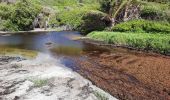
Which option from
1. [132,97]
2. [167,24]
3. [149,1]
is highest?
[149,1]

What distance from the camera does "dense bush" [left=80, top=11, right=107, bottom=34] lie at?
5364 cm

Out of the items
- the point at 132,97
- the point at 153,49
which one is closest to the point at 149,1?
the point at 153,49

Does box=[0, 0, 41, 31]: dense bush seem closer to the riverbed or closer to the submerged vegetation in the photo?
the submerged vegetation

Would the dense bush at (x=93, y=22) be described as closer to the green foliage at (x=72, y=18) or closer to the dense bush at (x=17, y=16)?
the green foliage at (x=72, y=18)

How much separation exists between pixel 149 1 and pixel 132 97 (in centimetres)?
3573

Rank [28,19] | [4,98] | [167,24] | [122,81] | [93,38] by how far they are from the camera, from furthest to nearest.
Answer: [28,19] < [93,38] < [167,24] < [122,81] < [4,98]

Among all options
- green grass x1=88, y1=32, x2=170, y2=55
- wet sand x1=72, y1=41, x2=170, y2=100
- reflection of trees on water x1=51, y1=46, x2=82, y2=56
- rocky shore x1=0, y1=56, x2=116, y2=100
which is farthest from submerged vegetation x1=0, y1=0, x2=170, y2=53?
rocky shore x1=0, y1=56, x2=116, y2=100

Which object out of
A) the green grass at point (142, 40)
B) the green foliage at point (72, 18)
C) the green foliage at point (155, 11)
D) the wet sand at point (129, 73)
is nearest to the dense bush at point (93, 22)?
the green foliage at point (155, 11)

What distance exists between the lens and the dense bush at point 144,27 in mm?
39647

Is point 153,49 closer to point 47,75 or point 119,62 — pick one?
point 119,62

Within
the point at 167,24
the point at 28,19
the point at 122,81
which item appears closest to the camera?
the point at 122,81

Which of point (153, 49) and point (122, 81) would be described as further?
point (153, 49)

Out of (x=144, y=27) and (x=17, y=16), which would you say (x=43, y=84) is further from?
(x=17, y=16)

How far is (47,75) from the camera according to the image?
21328 mm
